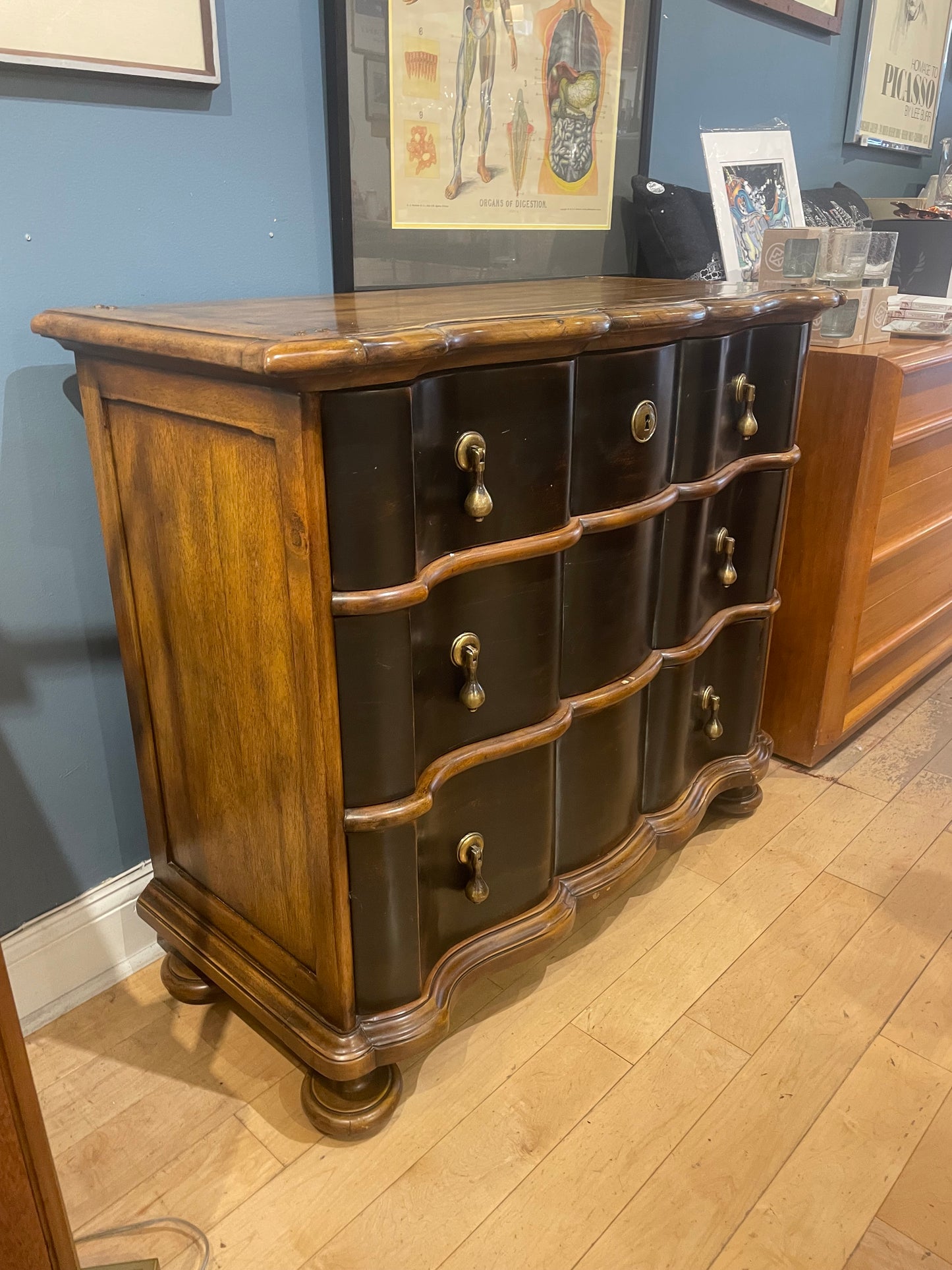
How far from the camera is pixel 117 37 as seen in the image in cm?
108

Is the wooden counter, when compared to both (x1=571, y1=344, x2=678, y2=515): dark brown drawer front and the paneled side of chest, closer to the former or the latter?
the paneled side of chest

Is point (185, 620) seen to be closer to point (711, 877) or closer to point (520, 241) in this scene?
point (520, 241)

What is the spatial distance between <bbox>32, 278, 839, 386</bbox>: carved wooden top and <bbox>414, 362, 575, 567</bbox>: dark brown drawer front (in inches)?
1.1

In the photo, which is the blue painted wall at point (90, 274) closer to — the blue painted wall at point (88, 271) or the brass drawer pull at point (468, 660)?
the blue painted wall at point (88, 271)

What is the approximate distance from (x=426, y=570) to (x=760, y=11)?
68.2 inches

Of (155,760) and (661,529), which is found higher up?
(661,529)

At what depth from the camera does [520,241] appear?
160 centimetres

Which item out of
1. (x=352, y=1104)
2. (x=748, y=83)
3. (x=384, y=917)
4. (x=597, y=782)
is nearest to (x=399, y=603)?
(x=384, y=917)

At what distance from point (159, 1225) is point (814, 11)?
8.49 ft

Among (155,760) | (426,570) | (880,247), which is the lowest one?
(155,760)

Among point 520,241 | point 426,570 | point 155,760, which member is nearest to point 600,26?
point 520,241

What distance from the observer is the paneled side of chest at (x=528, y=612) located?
94cm

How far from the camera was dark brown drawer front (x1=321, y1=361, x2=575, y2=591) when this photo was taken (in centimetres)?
86

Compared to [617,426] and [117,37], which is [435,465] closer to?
[617,426]
